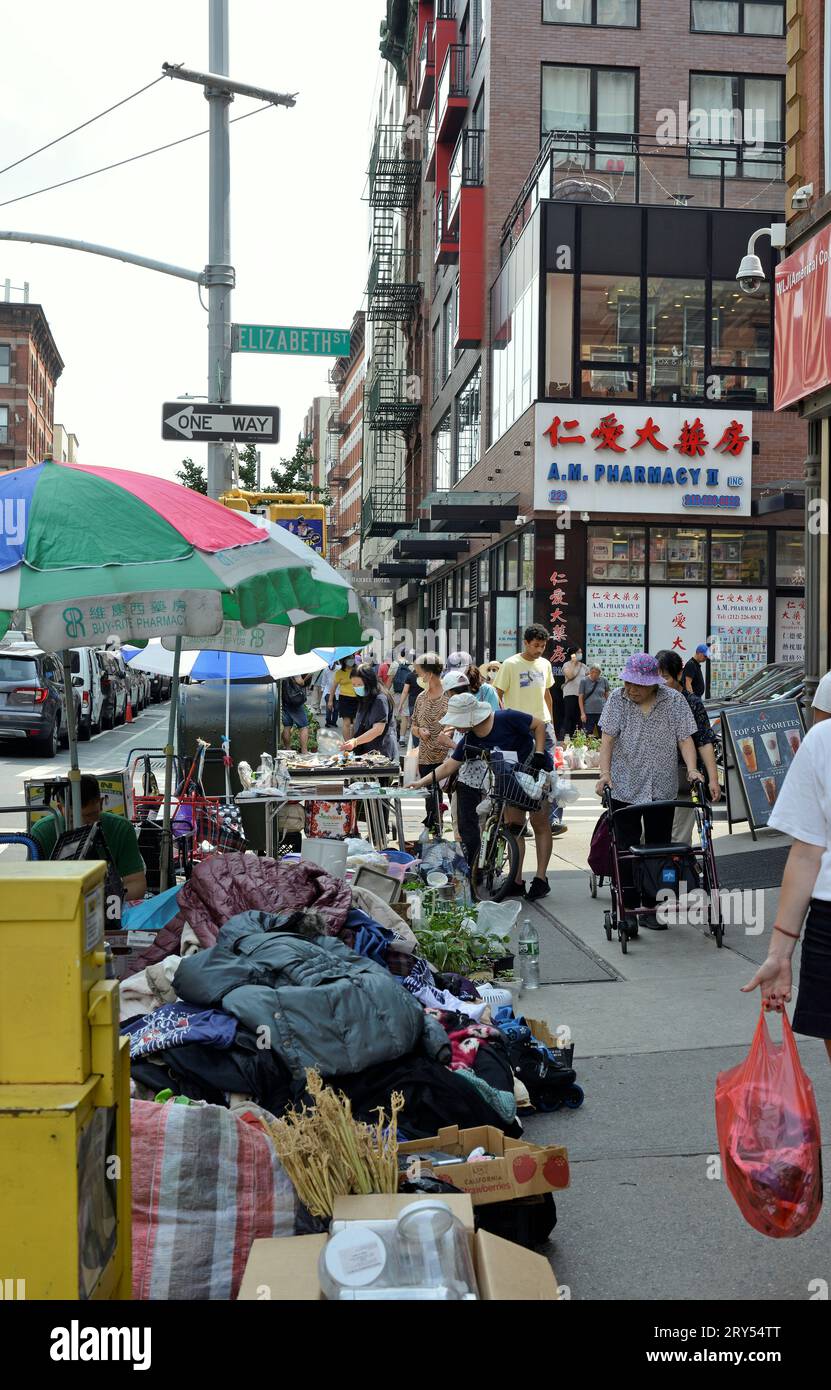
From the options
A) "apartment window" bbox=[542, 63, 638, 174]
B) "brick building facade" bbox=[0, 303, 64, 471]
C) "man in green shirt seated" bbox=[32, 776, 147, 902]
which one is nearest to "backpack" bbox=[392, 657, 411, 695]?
"apartment window" bbox=[542, 63, 638, 174]

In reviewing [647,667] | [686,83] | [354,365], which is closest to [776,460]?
[686,83]

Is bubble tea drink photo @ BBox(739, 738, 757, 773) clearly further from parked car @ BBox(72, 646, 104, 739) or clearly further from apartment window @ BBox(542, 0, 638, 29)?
apartment window @ BBox(542, 0, 638, 29)

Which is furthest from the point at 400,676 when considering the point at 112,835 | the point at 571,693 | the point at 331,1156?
the point at 331,1156

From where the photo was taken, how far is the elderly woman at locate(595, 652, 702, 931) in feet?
28.6

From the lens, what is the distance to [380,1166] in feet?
11.7

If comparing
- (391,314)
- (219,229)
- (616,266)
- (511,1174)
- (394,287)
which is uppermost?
(394,287)

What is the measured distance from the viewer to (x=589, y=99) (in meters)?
27.1

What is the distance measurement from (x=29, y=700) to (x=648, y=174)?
627 inches

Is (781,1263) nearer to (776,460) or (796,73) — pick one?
(796,73)

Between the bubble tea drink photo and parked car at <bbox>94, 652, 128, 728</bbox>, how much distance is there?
19066mm

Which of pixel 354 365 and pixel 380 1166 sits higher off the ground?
pixel 354 365

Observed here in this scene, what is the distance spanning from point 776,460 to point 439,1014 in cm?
2087

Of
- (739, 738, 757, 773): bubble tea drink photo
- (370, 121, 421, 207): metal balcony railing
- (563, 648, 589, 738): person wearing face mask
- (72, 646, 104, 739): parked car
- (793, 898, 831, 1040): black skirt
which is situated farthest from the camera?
(370, 121, 421, 207): metal balcony railing

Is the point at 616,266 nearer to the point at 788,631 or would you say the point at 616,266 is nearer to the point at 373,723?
the point at 788,631
